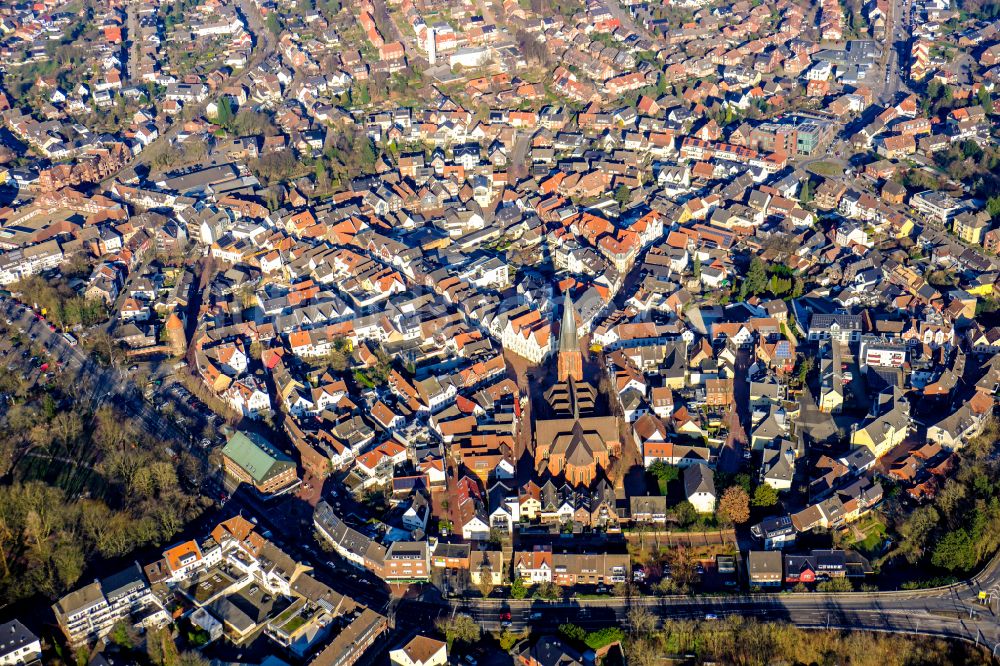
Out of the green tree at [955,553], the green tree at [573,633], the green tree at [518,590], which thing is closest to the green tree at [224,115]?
the green tree at [518,590]

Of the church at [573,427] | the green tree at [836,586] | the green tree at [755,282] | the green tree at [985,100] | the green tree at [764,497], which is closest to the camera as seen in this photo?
the green tree at [836,586]

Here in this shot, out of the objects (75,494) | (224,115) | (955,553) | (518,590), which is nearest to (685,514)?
(518,590)

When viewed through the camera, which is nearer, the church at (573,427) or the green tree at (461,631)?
the green tree at (461,631)

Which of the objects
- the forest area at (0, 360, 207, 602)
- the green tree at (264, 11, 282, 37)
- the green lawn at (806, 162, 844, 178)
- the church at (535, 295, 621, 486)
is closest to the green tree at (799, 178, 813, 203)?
the green lawn at (806, 162, 844, 178)

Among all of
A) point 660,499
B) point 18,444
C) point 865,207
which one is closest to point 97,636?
point 18,444

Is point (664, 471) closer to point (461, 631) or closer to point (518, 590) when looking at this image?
point (518, 590)

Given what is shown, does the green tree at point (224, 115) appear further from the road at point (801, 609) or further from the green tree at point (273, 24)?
the road at point (801, 609)

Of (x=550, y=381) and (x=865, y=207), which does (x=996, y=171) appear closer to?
(x=865, y=207)
